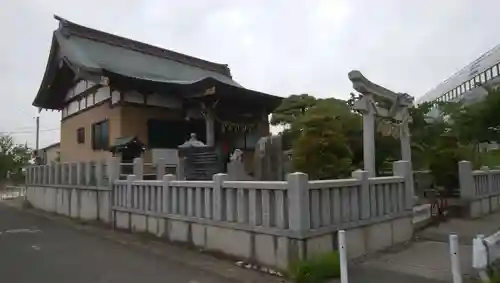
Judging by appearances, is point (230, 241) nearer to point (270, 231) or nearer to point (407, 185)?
point (270, 231)

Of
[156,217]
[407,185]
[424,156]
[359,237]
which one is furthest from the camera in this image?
[424,156]

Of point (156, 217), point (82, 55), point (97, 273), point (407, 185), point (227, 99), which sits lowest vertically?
point (97, 273)

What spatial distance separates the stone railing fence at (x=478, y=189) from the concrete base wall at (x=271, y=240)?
318 centimetres

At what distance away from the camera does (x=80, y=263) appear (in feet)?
25.3

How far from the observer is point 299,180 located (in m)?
6.30

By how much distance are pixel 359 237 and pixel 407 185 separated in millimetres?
2172

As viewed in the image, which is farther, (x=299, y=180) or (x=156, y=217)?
(x=156, y=217)

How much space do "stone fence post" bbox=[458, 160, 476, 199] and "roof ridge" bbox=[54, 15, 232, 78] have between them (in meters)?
17.1

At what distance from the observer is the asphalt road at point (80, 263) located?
259 inches

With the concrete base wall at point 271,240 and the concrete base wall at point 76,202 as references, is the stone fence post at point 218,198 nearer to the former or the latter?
the concrete base wall at point 271,240

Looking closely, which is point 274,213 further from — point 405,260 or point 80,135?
point 80,135

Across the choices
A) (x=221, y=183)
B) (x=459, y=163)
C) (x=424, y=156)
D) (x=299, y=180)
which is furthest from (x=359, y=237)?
(x=424, y=156)

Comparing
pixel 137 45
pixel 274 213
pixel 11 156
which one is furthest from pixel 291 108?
pixel 11 156

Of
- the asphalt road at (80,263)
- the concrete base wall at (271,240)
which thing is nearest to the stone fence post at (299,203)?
the concrete base wall at (271,240)
